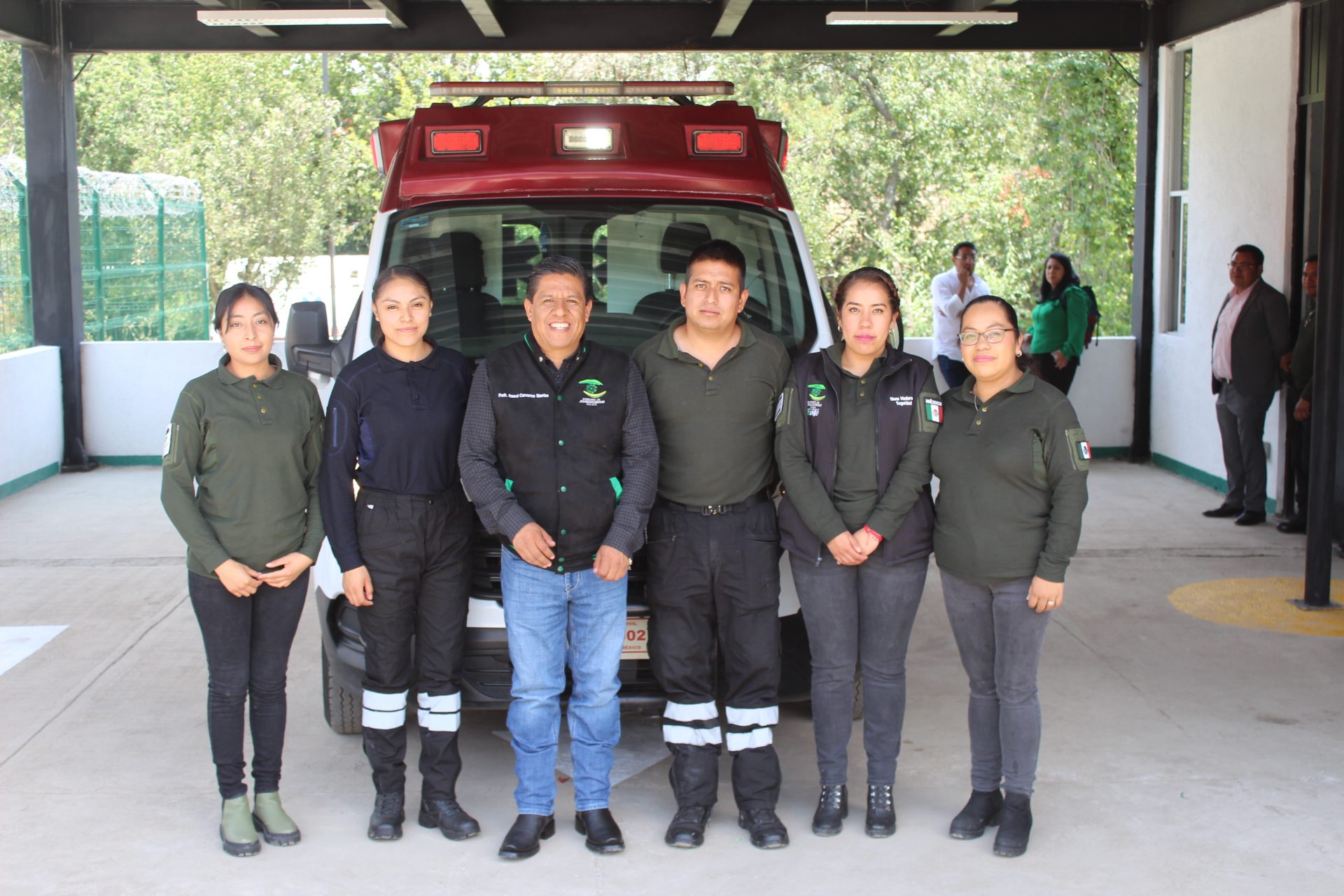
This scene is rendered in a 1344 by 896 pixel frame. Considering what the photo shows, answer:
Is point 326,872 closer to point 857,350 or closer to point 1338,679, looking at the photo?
point 857,350

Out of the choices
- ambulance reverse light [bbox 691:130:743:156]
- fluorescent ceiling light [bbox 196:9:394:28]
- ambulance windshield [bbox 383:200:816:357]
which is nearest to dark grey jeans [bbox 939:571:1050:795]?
ambulance windshield [bbox 383:200:816:357]

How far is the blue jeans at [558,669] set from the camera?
4145 millimetres

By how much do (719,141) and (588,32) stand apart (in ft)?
20.6

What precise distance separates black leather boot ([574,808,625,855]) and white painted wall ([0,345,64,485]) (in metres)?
7.88

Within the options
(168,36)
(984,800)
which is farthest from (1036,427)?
(168,36)

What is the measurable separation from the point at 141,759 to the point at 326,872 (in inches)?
50.9

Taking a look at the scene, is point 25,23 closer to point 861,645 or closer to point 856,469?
point 856,469

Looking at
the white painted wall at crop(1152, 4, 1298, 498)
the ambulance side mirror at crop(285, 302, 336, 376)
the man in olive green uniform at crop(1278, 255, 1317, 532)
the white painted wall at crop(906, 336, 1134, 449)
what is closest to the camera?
the ambulance side mirror at crop(285, 302, 336, 376)

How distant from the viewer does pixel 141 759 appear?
5.03 m

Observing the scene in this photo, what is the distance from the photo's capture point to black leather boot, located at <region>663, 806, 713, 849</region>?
13.9ft

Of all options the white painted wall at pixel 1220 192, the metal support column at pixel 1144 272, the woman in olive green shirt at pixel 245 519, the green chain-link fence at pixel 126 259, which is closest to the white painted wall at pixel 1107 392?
the metal support column at pixel 1144 272

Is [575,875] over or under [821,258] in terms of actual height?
under

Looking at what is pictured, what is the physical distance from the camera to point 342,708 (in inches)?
206

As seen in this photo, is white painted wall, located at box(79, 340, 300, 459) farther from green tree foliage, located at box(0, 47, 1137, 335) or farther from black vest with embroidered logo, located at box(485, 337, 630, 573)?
green tree foliage, located at box(0, 47, 1137, 335)
